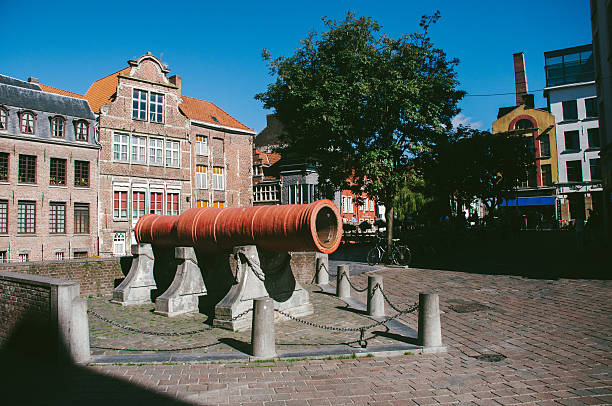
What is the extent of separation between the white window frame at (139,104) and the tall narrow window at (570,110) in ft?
130

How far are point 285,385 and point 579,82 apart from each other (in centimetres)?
4780

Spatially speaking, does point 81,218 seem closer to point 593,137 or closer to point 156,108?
point 156,108

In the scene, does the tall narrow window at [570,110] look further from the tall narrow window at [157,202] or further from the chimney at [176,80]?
the tall narrow window at [157,202]

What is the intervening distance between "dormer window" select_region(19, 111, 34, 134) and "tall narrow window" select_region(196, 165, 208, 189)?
11.4 meters

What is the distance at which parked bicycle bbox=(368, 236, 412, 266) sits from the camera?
1696cm

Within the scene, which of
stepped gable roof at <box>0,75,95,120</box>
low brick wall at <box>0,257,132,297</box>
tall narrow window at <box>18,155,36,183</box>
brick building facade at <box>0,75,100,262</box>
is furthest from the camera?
stepped gable roof at <box>0,75,95,120</box>

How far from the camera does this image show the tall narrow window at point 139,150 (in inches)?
1160

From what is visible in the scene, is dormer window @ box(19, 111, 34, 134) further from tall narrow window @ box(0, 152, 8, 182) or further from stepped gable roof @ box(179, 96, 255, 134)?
stepped gable roof @ box(179, 96, 255, 134)

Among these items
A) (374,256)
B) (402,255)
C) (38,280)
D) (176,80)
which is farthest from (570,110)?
(38,280)

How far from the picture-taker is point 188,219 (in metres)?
10.5

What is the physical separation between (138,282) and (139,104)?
22213mm

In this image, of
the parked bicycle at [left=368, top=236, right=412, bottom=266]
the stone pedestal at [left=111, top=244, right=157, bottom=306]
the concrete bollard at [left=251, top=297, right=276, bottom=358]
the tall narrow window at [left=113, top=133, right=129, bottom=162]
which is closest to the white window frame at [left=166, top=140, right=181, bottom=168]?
the tall narrow window at [left=113, top=133, right=129, bottom=162]

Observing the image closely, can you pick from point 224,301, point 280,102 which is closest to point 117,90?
point 280,102

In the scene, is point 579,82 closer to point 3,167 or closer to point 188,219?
point 188,219
